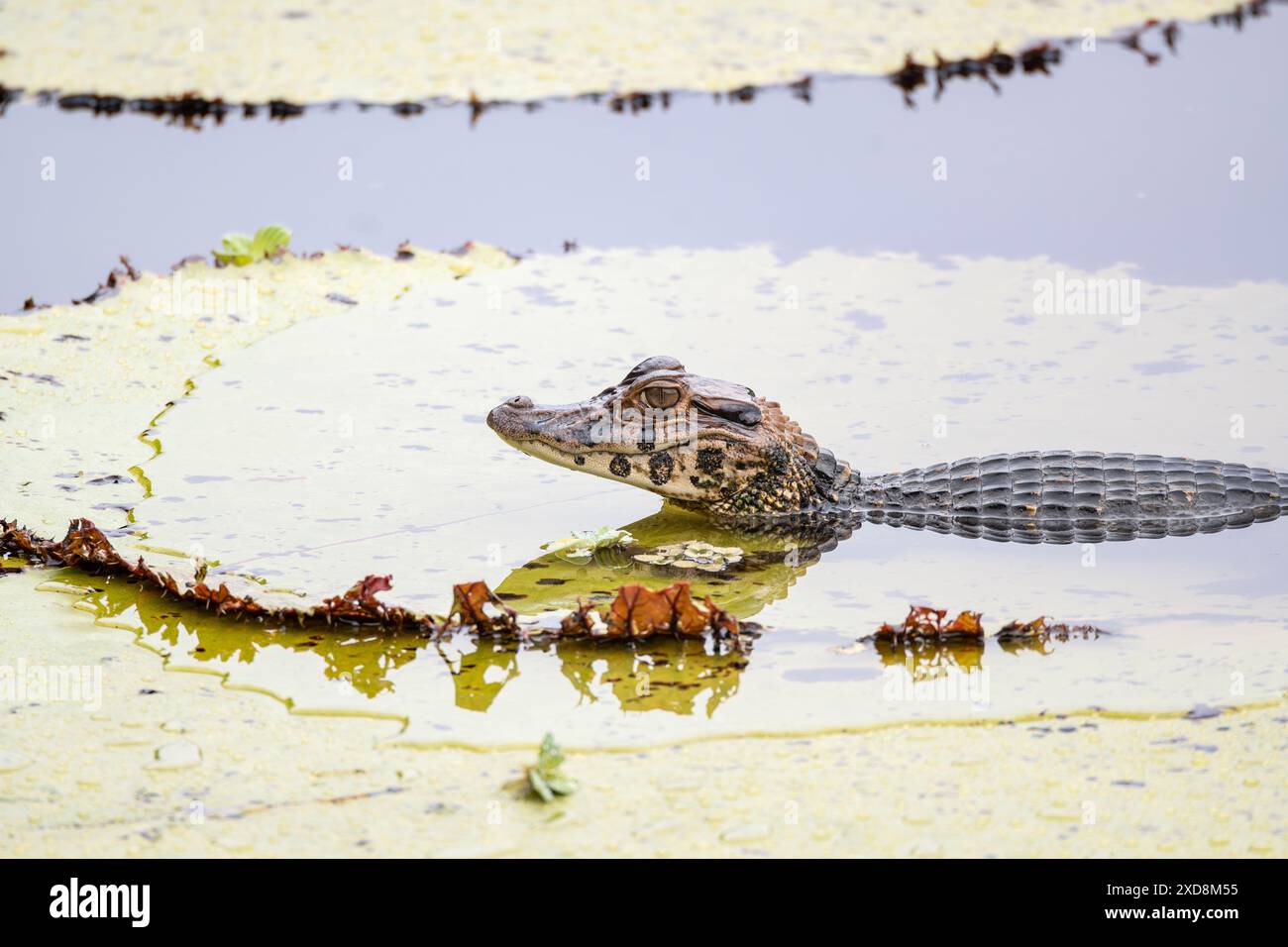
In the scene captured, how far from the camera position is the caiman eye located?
23.9ft

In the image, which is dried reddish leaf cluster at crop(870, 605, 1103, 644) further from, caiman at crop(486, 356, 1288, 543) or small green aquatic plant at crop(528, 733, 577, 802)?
small green aquatic plant at crop(528, 733, 577, 802)

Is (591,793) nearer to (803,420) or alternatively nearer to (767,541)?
(767,541)

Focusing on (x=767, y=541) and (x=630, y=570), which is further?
(x=767, y=541)

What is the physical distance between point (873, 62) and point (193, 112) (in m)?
6.30

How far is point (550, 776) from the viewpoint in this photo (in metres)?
4.80

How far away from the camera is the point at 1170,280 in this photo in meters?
10.0

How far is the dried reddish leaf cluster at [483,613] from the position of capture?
5875 millimetres

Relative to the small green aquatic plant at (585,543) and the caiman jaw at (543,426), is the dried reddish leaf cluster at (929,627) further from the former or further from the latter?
the caiman jaw at (543,426)

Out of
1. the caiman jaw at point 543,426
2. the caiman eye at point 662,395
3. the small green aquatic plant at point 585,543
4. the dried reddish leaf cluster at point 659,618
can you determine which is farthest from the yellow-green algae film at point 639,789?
the caiman eye at point 662,395

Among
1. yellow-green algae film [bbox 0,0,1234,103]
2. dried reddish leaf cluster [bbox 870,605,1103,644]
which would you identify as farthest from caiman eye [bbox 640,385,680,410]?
yellow-green algae film [bbox 0,0,1234,103]

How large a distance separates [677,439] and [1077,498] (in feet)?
6.26

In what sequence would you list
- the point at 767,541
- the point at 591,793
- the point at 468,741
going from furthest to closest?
the point at 767,541
the point at 468,741
the point at 591,793

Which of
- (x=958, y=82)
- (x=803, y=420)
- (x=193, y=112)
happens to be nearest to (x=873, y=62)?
(x=958, y=82)
